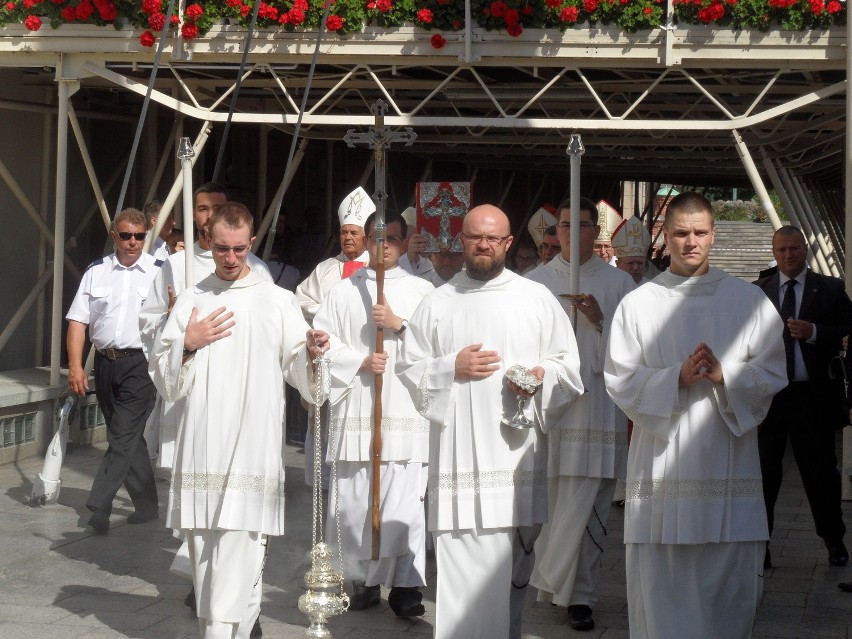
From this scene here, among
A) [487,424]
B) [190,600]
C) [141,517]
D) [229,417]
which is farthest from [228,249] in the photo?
[141,517]

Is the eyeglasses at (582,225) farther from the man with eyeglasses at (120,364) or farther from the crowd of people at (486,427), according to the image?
the man with eyeglasses at (120,364)

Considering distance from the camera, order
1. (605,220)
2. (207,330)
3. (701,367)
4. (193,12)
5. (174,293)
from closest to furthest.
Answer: (701,367) < (207,330) < (174,293) < (605,220) < (193,12)

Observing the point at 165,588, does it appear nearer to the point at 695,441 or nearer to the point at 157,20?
the point at 695,441

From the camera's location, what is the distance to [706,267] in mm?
5523

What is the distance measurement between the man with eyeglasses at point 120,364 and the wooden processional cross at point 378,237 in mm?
2174

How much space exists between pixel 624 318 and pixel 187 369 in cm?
181

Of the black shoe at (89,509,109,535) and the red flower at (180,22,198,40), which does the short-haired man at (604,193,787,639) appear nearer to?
the black shoe at (89,509,109,535)

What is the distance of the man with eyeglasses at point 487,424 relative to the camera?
559 cm

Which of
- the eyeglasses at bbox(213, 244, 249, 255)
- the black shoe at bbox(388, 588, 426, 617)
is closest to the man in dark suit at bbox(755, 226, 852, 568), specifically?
the black shoe at bbox(388, 588, 426, 617)

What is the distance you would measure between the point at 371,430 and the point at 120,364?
220cm

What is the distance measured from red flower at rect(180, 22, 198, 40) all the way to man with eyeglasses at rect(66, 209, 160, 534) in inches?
90.6

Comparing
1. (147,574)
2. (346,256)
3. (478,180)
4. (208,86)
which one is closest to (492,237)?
(346,256)

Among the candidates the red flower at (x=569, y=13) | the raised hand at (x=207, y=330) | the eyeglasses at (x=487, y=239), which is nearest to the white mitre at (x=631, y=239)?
the red flower at (x=569, y=13)

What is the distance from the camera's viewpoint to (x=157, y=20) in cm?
1017
